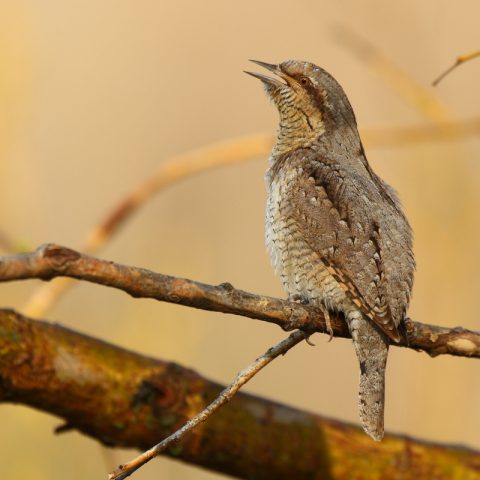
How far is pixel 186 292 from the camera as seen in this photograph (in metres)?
2.12

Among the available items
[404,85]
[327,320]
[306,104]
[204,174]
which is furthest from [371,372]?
[204,174]

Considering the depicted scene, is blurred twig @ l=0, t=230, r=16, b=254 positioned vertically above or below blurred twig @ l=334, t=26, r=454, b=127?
below

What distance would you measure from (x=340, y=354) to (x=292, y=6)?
8.57 feet

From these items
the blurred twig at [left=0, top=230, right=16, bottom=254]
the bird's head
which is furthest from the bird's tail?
the blurred twig at [left=0, top=230, right=16, bottom=254]

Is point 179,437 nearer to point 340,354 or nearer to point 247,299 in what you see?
point 247,299

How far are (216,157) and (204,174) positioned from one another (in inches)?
60.8

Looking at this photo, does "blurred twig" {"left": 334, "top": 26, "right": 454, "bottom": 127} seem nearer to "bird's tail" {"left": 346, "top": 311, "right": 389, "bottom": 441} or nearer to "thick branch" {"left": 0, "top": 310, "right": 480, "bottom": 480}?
"bird's tail" {"left": 346, "top": 311, "right": 389, "bottom": 441}

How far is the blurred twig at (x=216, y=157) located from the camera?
3977mm

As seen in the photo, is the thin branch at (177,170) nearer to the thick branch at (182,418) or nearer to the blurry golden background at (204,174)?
the blurry golden background at (204,174)

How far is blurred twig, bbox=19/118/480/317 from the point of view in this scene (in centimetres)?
398

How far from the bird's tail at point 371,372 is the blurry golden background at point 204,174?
115 cm

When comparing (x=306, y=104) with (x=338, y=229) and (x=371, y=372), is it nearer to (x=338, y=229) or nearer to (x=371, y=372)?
(x=338, y=229)

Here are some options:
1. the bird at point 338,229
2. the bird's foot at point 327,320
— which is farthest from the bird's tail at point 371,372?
the bird's foot at point 327,320

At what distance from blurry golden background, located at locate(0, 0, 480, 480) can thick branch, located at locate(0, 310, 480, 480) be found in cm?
46
